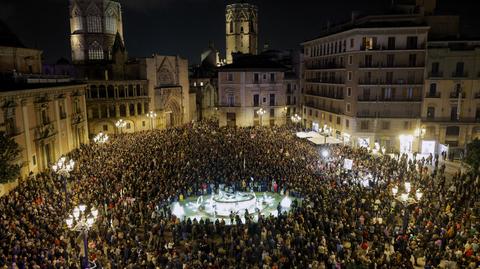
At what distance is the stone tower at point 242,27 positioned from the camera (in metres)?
85.1

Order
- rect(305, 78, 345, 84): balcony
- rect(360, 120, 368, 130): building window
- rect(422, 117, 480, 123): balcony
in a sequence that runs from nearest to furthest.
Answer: rect(422, 117, 480, 123): balcony → rect(360, 120, 368, 130): building window → rect(305, 78, 345, 84): balcony

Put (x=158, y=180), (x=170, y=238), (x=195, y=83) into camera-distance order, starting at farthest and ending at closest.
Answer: (x=195, y=83)
(x=158, y=180)
(x=170, y=238)

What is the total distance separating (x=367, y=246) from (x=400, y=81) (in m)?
27.7

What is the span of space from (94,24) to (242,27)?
3702cm

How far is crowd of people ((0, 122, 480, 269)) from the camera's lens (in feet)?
48.5

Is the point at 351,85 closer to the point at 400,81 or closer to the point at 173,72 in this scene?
the point at 400,81

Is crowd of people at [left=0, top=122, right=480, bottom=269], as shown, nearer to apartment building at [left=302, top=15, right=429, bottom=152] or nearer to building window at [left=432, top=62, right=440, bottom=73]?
apartment building at [left=302, top=15, right=429, bottom=152]

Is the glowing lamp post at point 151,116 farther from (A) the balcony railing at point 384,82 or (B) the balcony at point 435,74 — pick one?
(B) the balcony at point 435,74

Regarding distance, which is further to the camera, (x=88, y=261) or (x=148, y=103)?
(x=148, y=103)

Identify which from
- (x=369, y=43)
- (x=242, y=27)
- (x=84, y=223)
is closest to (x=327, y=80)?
(x=369, y=43)

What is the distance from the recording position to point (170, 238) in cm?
1850

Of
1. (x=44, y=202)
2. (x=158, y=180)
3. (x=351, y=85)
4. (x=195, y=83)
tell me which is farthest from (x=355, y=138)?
(x=195, y=83)

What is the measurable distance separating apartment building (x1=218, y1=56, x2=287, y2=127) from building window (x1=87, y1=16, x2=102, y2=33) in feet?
70.6

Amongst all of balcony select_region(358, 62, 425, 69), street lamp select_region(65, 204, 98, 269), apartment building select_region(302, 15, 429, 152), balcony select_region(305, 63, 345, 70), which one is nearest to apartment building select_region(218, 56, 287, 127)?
balcony select_region(305, 63, 345, 70)
